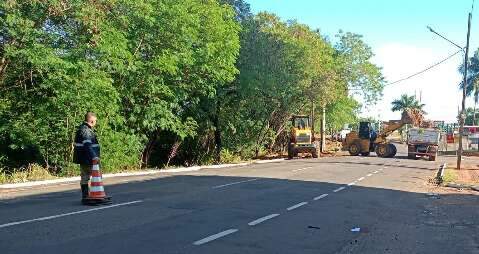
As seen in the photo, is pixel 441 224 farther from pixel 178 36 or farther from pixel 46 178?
pixel 178 36

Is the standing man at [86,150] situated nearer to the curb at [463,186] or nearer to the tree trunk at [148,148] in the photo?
the curb at [463,186]

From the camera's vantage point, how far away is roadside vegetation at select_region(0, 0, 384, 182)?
886 inches

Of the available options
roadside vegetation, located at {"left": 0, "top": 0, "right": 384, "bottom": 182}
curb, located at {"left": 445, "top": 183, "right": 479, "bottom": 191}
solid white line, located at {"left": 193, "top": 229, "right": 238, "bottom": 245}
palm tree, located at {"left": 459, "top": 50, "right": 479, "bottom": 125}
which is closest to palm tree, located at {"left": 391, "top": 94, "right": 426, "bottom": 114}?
palm tree, located at {"left": 459, "top": 50, "right": 479, "bottom": 125}

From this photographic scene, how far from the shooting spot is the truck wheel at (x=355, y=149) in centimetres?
5138

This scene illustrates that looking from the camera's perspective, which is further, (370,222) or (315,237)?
(370,222)

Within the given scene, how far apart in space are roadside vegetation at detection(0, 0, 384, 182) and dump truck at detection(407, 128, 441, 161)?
10.3 metres

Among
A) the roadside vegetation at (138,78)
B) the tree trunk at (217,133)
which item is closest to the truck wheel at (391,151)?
the roadside vegetation at (138,78)

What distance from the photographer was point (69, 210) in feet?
37.2

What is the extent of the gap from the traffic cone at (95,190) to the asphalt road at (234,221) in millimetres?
373

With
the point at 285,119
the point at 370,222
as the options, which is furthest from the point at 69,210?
the point at 285,119

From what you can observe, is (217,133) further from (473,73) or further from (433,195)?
(473,73)

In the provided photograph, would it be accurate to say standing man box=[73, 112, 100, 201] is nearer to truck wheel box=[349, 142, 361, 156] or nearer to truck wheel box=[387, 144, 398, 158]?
truck wheel box=[387, 144, 398, 158]

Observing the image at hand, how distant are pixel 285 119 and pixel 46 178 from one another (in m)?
31.9

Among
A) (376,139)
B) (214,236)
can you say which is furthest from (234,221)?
(376,139)
